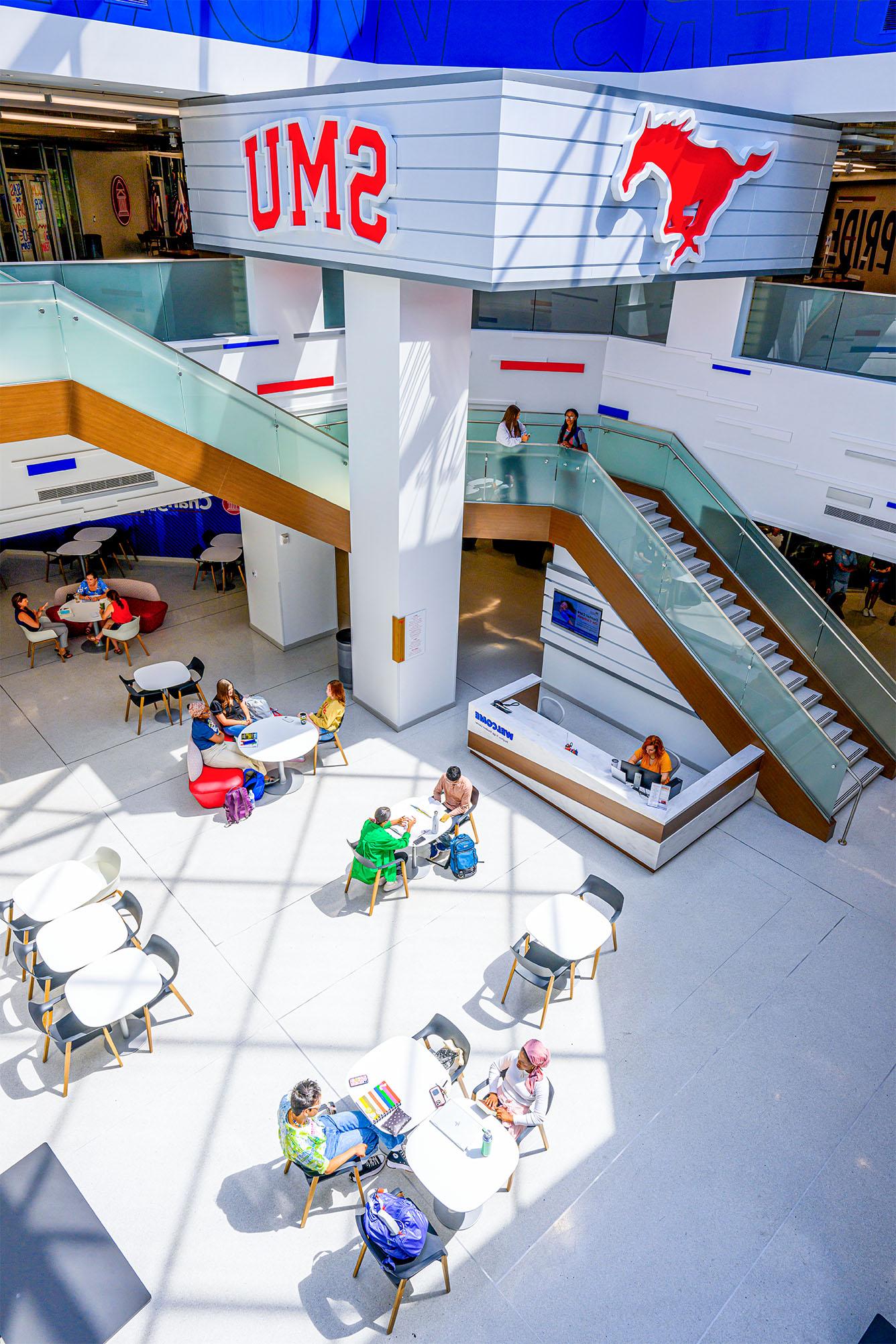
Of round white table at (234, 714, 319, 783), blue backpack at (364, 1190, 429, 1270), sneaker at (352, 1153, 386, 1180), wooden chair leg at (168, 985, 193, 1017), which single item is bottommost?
wooden chair leg at (168, 985, 193, 1017)

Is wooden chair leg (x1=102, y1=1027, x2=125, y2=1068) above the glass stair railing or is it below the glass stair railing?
below

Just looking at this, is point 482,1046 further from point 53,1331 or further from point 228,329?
point 228,329

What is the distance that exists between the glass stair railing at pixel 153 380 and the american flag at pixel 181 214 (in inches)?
302

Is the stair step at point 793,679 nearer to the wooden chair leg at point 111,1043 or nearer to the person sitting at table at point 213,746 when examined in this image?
the person sitting at table at point 213,746

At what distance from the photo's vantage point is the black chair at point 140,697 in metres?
10.2

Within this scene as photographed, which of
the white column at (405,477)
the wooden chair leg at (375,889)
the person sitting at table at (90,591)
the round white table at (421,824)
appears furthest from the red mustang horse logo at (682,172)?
the person sitting at table at (90,591)

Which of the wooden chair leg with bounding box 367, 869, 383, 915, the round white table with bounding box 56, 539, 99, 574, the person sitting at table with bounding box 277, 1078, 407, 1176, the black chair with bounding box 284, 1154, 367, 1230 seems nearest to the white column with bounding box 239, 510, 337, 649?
the round white table with bounding box 56, 539, 99, 574

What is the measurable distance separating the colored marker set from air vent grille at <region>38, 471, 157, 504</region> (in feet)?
27.6

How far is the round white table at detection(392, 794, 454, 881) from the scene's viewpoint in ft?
26.6

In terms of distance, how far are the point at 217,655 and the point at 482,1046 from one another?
24.2 ft

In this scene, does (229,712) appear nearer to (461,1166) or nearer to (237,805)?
(237,805)

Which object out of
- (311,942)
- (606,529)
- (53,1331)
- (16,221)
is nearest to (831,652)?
(606,529)

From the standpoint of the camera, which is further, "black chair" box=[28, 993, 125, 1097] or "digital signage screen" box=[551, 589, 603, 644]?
"digital signage screen" box=[551, 589, 603, 644]

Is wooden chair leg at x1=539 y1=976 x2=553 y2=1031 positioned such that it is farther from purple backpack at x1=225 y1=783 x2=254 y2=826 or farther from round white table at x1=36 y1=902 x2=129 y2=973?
purple backpack at x1=225 y1=783 x2=254 y2=826
